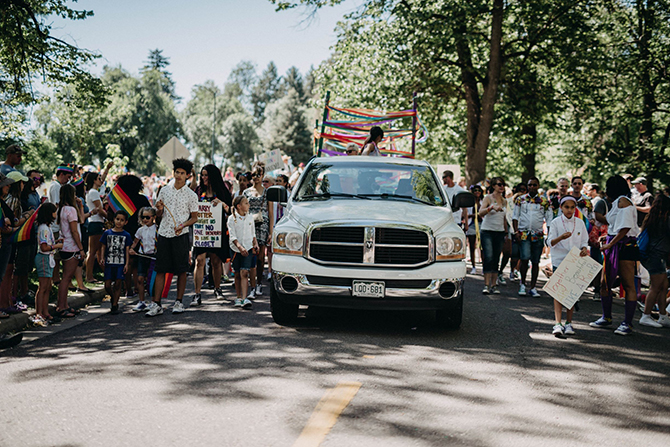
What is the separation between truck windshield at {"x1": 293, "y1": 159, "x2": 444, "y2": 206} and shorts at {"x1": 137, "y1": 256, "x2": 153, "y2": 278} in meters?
2.46

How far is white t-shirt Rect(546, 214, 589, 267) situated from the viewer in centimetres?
859

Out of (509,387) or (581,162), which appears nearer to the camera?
(509,387)

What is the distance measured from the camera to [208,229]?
969cm

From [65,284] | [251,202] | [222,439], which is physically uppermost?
[251,202]

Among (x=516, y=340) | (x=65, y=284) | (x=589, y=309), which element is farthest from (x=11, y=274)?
(x=589, y=309)

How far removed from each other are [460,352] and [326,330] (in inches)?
66.1

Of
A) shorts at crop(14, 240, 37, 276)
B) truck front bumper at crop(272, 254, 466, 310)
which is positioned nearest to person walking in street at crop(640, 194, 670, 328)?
truck front bumper at crop(272, 254, 466, 310)

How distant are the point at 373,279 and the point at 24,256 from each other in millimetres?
4808

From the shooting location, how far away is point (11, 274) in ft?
28.3

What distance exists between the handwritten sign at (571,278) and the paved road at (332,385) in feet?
1.76

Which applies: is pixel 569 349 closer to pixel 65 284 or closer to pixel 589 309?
pixel 589 309

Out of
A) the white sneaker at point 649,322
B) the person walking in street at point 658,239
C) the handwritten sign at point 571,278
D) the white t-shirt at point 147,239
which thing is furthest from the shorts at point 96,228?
the white sneaker at point 649,322

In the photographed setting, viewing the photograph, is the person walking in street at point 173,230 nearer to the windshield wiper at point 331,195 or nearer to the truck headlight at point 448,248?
the windshield wiper at point 331,195

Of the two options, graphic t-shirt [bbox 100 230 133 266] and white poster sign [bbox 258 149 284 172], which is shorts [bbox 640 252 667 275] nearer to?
graphic t-shirt [bbox 100 230 133 266]
